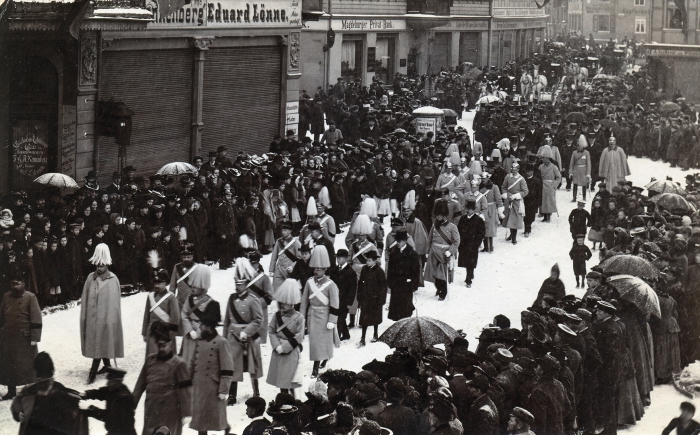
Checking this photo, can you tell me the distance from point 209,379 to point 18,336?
2.55m

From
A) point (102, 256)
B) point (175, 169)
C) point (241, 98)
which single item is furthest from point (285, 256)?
point (241, 98)

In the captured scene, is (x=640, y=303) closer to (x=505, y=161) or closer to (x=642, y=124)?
(x=505, y=161)

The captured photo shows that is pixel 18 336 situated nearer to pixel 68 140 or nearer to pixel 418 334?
pixel 418 334

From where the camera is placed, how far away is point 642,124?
107ft

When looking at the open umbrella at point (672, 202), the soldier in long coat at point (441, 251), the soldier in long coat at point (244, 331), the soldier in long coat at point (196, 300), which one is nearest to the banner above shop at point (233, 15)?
the soldier in long coat at point (441, 251)

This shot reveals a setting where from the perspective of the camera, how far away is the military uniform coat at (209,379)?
1068 cm

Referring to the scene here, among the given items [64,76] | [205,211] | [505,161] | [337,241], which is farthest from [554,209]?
[64,76]

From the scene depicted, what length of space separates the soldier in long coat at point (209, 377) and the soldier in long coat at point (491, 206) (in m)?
10.6

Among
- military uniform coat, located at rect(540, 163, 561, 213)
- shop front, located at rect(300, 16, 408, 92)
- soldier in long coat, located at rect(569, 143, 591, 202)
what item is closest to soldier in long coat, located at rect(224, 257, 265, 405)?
military uniform coat, located at rect(540, 163, 561, 213)

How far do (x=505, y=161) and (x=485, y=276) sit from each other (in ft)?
19.8

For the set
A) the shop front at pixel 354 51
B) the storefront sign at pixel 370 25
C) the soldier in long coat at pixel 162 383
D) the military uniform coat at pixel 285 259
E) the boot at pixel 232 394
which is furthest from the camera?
the storefront sign at pixel 370 25

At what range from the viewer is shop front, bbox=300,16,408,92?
37219 millimetres

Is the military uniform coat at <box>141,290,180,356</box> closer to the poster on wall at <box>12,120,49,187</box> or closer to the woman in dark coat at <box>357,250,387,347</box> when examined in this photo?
the woman in dark coat at <box>357,250,387,347</box>

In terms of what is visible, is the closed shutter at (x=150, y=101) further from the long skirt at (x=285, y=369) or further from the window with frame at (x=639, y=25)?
the window with frame at (x=639, y=25)
